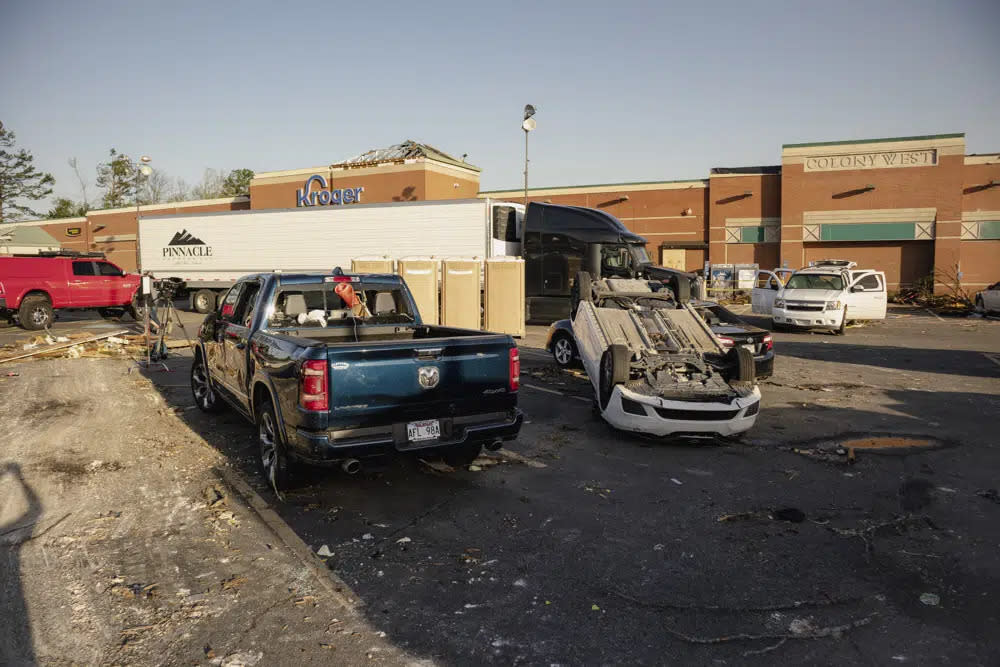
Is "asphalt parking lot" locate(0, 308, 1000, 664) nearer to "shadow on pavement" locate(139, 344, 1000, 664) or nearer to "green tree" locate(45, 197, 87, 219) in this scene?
"shadow on pavement" locate(139, 344, 1000, 664)

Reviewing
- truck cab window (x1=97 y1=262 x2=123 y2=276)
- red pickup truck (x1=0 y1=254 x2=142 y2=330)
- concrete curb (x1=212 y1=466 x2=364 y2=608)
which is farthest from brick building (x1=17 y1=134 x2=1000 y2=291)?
concrete curb (x1=212 y1=466 x2=364 y2=608)

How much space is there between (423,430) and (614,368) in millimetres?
3076

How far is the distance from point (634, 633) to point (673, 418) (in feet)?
13.2

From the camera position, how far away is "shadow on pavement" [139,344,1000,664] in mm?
3562

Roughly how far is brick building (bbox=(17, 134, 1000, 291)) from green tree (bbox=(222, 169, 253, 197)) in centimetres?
3297

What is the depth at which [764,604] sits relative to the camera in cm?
392

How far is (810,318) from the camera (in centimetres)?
1834

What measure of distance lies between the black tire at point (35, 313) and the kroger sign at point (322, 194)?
871 inches

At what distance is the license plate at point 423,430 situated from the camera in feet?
17.4

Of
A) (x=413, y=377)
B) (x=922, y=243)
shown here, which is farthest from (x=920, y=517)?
(x=922, y=243)

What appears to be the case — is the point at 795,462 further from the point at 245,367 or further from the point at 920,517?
the point at 245,367

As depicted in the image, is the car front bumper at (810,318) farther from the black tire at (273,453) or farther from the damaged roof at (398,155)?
the damaged roof at (398,155)

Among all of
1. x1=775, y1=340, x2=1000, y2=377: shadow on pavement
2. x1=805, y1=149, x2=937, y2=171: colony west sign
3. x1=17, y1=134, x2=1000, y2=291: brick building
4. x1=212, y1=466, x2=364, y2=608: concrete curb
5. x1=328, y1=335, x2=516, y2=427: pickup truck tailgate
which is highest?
x1=805, y1=149, x2=937, y2=171: colony west sign

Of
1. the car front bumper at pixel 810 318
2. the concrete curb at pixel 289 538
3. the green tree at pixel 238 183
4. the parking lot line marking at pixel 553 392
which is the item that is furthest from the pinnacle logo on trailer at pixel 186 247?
the green tree at pixel 238 183
